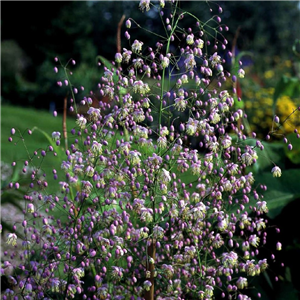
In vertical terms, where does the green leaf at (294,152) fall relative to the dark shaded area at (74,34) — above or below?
above

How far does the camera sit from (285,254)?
12.8 feet

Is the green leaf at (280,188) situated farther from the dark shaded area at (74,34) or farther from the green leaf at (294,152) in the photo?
the dark shaded area at (74,34)

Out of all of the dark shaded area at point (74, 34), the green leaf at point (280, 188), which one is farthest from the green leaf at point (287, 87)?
the green leaf at point (280, 188)

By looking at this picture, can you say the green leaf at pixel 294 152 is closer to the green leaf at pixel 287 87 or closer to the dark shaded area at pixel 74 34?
the green leaf at pixel 287 87

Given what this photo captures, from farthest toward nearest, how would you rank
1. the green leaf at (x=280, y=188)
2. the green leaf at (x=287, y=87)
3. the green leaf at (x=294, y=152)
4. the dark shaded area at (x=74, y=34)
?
1. the dark shaded area at (x=74, y=34)
2. the green leaf at (x=287, y=87)
3. the green leaf at (x=294, y=152)
4. the green leaf at (x=280, y=188)

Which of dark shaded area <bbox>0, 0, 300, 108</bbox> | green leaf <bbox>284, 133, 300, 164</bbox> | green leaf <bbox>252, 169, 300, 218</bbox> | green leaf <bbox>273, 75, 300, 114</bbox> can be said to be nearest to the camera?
green leaf <bbox>252, 169, 300, 218</bbox>

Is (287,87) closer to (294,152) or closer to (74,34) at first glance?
(294,152)

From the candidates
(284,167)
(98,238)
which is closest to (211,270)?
(98,238)

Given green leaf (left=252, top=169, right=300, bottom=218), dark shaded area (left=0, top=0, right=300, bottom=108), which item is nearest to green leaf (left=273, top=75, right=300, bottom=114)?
dark shaded area (left=0, top=0, right=300, bottom=108)

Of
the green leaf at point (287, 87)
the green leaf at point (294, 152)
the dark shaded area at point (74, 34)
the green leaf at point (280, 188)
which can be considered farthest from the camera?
the dark shaded area at point (74, 34)

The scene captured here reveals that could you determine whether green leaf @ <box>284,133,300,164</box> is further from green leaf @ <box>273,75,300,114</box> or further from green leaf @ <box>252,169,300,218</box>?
green leaf @ <box>273,75,300,114</box>

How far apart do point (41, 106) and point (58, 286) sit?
60.4ft

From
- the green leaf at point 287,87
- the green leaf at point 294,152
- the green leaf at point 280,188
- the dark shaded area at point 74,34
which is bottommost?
the dark shaded area at point 74,34

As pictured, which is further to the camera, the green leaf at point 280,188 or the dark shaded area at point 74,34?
the dark shaded area at point 74,34
